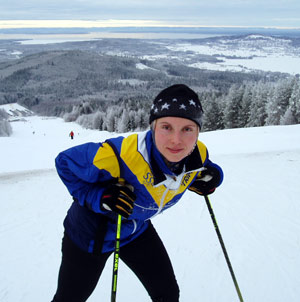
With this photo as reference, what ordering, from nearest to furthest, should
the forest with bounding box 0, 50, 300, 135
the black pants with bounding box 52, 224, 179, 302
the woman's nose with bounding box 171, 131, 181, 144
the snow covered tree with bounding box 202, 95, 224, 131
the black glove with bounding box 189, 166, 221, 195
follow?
1. the woman's nose with bounding box 171, 131, 181, 144
2. the black pants with bounding box 52, 224, 179, 302
3. the black glove with bounding box 189, 166, 221, 195
4. the forest with bounding box 0, 50, 300, 135
5. the snow covered tree with bounding box 202, 95, 224, 131

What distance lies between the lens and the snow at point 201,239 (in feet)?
10.9

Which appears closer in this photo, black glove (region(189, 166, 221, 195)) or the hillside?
black glove (region(189, 166, 221, 195))

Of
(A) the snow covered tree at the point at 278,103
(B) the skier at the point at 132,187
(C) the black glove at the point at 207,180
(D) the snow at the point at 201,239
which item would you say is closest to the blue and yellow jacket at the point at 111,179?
(B) the skier at the point at 132,187

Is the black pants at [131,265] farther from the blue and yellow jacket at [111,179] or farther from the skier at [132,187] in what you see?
the blue and yellow jacket at [111,179]

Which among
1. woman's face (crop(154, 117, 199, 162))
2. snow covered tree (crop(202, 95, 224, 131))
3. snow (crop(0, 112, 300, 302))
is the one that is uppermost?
woman's face (crop(154, 117, 199, 162))

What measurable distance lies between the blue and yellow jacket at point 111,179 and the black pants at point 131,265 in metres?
0.13

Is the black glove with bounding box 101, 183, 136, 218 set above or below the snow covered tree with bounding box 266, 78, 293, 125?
above

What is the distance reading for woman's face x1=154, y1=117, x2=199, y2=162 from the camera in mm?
1711

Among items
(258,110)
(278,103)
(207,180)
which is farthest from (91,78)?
(207,180)

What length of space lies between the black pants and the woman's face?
91 centimetres

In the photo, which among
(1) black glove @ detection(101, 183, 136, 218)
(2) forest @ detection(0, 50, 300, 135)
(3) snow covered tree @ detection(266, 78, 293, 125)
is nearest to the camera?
(1) black glove @ detection(101, 183, 136, 218)

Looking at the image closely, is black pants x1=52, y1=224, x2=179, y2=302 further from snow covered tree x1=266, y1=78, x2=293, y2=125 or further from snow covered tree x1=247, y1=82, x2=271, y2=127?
snow covered tree x1=247, y1=82, x2=271, y2=127

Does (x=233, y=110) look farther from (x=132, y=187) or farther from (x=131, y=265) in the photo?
(x=132, y=187)

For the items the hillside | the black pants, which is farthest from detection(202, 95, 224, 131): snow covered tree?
the hillside
